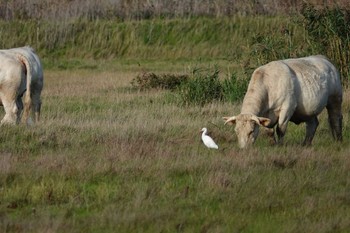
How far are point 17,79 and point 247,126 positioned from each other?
4.48m

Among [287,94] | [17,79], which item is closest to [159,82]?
[17,79]

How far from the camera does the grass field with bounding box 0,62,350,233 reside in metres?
9.40

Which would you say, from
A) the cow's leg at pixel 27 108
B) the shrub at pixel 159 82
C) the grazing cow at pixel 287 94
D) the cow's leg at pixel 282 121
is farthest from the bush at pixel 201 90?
the cow's leg at pixel 282 121

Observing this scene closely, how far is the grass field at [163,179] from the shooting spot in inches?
370

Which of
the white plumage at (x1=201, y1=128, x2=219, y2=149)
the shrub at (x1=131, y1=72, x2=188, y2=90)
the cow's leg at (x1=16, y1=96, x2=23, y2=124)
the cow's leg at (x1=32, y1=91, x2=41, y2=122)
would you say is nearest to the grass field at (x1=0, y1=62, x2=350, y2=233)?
the white plumage at (x1=201, y1=128, x2=219, y2=149)

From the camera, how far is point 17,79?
15.8 m

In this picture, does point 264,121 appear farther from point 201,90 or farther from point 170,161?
point 201,90

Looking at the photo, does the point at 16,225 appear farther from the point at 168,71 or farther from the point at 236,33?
the point at 236,33

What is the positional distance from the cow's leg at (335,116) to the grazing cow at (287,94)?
30 centimetres

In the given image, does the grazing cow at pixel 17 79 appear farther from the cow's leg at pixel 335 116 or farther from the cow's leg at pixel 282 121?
the cow's leg at pixel 335 116

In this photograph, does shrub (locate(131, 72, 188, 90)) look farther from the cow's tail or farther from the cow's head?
the cow's head

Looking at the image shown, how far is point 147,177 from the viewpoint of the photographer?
11.4 m

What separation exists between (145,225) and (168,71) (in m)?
21.5

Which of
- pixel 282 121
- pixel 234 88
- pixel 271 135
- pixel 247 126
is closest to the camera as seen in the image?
pixel 247 126
